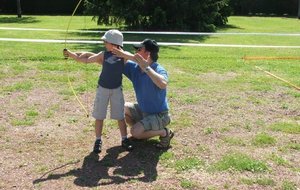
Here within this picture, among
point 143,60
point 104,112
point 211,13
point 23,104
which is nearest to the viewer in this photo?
point 143,60

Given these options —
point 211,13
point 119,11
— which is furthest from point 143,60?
point 211,13

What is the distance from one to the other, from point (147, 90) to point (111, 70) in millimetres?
452

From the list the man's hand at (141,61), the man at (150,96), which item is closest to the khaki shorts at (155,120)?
the man at (150,96)

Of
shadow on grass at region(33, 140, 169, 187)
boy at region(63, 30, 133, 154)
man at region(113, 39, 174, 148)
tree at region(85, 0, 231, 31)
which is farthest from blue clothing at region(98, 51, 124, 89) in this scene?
tree at region(85, 0, 231, 31)

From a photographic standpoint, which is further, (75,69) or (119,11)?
(119,11)

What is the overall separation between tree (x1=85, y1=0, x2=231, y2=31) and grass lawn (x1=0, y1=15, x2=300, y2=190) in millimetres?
9016

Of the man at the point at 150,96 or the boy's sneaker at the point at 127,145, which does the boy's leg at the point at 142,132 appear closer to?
the man at the point at 150,96

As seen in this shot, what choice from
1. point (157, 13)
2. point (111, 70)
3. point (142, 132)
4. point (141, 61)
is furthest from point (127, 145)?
point (157, 13)

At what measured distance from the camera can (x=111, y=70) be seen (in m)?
5.32

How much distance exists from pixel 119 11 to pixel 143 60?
15.1 m

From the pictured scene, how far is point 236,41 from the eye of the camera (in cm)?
1708

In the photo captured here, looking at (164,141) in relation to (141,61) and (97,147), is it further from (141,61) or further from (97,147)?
(141,61)

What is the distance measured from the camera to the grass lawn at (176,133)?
4.82m

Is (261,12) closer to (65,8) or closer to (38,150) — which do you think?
(65,8)
